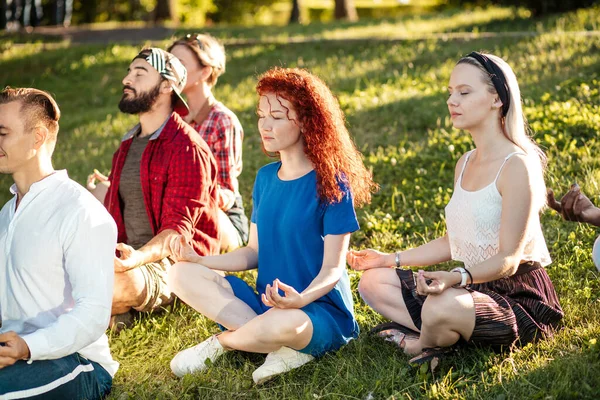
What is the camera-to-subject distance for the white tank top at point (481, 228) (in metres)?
3.84

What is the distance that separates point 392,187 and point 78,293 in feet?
12.1

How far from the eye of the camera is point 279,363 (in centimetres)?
393

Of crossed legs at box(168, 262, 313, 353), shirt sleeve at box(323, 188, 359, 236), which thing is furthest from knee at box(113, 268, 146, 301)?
shirt sleeve at box(323, 188, 359, 236)

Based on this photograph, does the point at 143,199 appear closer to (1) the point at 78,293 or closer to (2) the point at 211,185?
(2) the point at 211,185

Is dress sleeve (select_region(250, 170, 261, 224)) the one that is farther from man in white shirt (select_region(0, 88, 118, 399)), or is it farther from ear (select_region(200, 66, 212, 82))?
ear (select_region(200, 66, 212, 82))

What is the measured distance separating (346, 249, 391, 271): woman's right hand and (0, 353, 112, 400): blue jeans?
1.48m

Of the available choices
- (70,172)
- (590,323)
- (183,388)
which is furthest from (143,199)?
(70,172)

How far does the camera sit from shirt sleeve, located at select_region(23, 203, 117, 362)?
3.37 m

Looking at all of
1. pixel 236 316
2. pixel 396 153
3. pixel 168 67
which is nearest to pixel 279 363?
pixel 236 316

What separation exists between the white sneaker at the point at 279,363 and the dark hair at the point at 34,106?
152 centimetres

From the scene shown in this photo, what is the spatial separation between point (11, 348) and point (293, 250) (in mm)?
1452

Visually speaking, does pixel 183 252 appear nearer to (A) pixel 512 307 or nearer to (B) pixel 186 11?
(A) pixel 512 307

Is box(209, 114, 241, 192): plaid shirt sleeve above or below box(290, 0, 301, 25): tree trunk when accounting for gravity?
below

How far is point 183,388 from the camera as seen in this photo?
3912 mm
